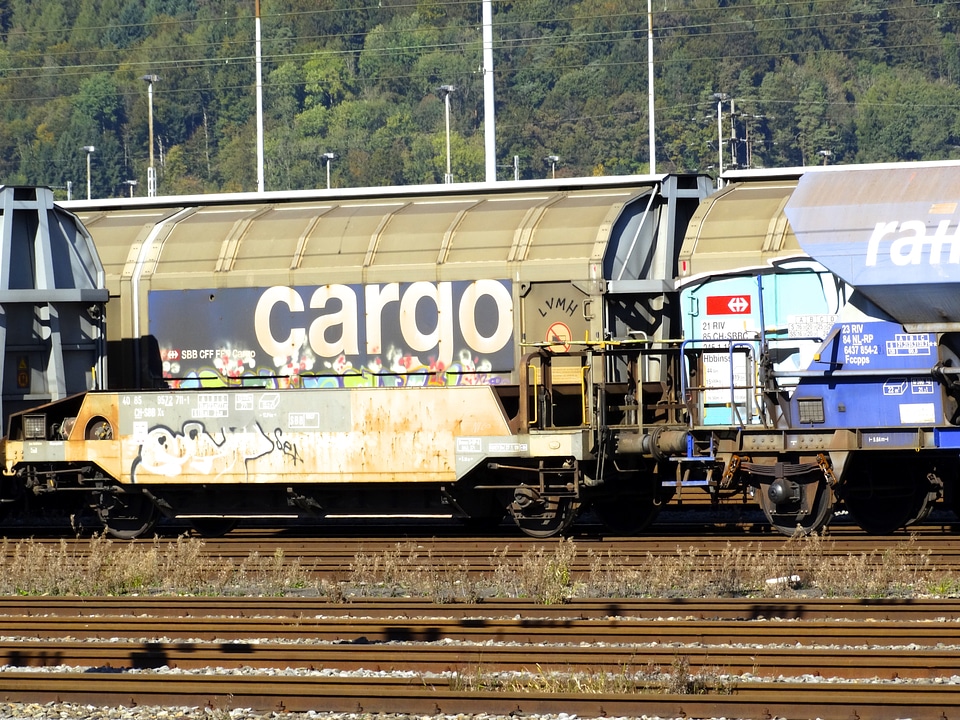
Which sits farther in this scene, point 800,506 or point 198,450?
point 198,450

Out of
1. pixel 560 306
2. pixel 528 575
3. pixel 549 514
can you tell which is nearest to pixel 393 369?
pixel 560 306

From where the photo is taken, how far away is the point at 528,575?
13.2 m

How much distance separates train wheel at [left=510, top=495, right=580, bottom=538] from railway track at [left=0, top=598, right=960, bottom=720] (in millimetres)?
4719

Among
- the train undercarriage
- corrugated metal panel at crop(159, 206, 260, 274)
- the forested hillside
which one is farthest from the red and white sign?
the forested hillside

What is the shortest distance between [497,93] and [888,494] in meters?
107

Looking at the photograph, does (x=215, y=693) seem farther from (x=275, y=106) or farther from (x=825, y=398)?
(x=275, y=106)

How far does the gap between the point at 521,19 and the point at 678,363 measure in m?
111

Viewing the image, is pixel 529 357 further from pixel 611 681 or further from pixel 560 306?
pixel 611 681

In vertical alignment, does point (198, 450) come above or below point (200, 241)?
below

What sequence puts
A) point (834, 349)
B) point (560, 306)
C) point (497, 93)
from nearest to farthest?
point (834, 349) < point (560, 306) < point (497, 93)

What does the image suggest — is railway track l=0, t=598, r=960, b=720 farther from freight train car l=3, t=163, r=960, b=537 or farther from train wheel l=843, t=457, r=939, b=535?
train wheel l=843, t=457, r=939, b=535

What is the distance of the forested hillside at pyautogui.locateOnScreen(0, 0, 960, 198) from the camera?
116 metres

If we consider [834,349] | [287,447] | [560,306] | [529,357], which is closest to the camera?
→ [834,349]

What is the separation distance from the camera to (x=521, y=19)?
125812 mm
